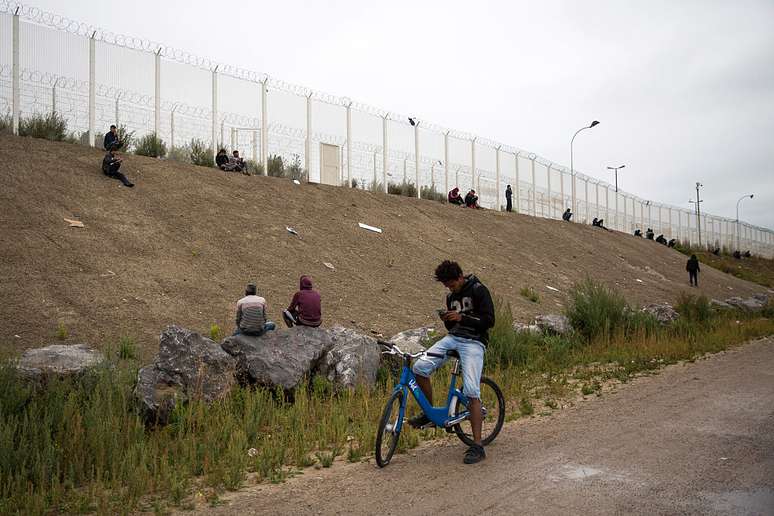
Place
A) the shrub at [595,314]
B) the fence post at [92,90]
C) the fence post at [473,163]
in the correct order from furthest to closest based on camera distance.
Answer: the fence post at [473,163] → the fence post at [92,90] → the shrub at [595,314]

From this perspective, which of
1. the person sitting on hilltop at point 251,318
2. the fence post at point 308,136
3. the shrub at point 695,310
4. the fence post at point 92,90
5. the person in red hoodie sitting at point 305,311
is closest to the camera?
the person sitting on hilltop at point 251,318

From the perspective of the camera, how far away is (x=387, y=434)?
610 cm

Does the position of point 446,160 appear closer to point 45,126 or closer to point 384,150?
point 384,150

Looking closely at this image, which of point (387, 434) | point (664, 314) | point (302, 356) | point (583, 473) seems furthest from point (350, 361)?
point (664, 314)

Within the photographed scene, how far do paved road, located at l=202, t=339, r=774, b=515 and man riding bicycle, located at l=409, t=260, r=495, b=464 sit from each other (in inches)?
17.6

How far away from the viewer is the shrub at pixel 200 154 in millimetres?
22438

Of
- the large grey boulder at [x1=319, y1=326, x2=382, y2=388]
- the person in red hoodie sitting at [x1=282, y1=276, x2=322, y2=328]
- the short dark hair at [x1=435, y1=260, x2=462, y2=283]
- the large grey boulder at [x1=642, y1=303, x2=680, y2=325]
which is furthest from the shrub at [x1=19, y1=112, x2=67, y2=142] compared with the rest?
the large grey boulder at [x1=642, y1=303, x2=680, y2=325]

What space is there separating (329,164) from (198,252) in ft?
38.6

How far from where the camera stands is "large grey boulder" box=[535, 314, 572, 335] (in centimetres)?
1359

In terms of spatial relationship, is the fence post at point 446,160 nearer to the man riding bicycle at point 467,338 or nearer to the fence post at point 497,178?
the fence post at point 497,178

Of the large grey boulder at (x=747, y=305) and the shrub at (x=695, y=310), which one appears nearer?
the shrub at (x=695, y=310)

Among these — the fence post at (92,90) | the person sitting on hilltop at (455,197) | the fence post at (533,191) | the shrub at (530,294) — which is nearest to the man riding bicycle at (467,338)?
the shrub at (530,294)

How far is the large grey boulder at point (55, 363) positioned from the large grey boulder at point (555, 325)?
8.95 m

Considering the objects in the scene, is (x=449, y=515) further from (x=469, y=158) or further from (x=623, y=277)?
(x=469, y=158)
